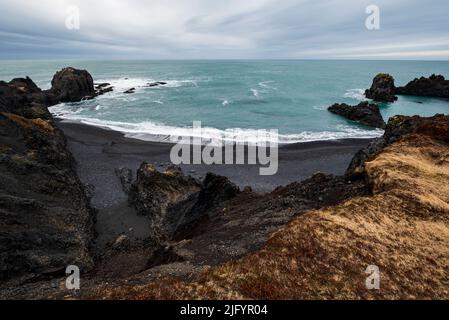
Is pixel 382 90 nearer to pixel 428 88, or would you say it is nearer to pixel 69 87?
Answer: pixel 428 88

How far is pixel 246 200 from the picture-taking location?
2147 centimetres

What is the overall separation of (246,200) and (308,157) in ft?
65.3

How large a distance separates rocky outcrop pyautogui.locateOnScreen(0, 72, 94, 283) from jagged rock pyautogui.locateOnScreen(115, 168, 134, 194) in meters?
5.43

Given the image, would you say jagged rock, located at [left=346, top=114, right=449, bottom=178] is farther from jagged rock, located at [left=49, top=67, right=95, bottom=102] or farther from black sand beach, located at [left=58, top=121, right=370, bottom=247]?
jagged rock, located at [left=49, top=67, right=95, bottom=102]

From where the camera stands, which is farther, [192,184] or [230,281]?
[192,184]

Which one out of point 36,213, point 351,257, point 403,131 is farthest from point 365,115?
point 36,213

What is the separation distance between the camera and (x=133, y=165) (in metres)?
34.6

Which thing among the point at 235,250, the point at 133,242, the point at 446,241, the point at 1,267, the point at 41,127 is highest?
the point at 41,127

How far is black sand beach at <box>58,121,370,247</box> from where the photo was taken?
23.3 meters

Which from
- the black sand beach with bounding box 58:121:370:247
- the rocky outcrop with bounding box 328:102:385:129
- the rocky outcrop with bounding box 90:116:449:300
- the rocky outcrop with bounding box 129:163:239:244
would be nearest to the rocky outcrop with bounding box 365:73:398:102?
the rocky outcrop with bounding box 328:102:385:129

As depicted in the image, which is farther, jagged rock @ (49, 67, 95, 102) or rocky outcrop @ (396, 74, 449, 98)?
rocky outcrop @ (396, 74, 449, 98)

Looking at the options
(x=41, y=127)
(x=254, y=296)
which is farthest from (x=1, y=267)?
(x=41, y=127)

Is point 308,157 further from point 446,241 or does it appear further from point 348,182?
point 446,241
